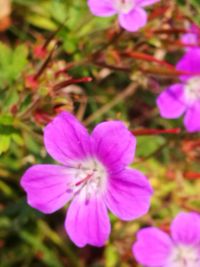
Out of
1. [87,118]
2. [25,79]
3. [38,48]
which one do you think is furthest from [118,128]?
[87,118]

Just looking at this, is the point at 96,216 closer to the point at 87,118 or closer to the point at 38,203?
the point at 38,203

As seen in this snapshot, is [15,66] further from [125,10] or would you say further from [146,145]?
[146,145]

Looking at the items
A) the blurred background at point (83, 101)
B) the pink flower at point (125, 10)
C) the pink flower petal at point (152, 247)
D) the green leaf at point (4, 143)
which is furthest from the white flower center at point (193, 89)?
the green leaf at point (4, 143)

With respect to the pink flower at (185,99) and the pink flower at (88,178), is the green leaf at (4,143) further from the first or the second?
the pink flower at (185,99)

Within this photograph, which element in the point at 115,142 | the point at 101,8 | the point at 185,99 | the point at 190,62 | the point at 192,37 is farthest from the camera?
the point at 192,37

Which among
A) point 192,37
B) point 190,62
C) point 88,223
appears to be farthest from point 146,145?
point 88,223
